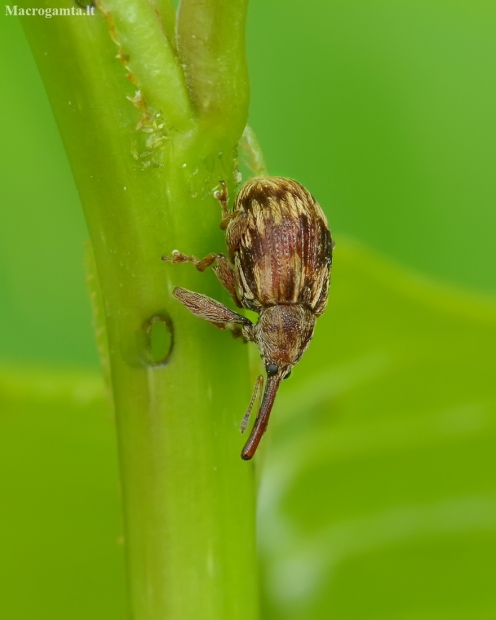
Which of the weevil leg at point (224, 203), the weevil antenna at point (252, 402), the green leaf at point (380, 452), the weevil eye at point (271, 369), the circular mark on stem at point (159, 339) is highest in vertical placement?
the weevil leg at point (224, 203)

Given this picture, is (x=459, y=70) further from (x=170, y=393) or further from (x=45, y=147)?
(x=170, y=393)

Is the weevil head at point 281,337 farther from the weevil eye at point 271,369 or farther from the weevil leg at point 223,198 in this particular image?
the weevil leg at point 223,198

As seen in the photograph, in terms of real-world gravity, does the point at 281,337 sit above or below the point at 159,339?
below

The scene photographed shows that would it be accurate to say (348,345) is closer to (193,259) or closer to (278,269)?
(278,269)

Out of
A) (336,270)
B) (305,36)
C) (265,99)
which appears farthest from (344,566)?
(305,36)

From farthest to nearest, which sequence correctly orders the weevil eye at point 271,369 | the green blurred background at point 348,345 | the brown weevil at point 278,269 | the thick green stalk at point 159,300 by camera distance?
the green blurred background at point 348,345, the weevil eye at point 271,369, the brown weevil at point 278,269, the thick green stalk at point 159,300

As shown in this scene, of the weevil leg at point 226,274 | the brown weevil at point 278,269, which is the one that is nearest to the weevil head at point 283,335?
the brown weevil at point 278,269

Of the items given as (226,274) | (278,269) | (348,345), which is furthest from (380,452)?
(226,274)
